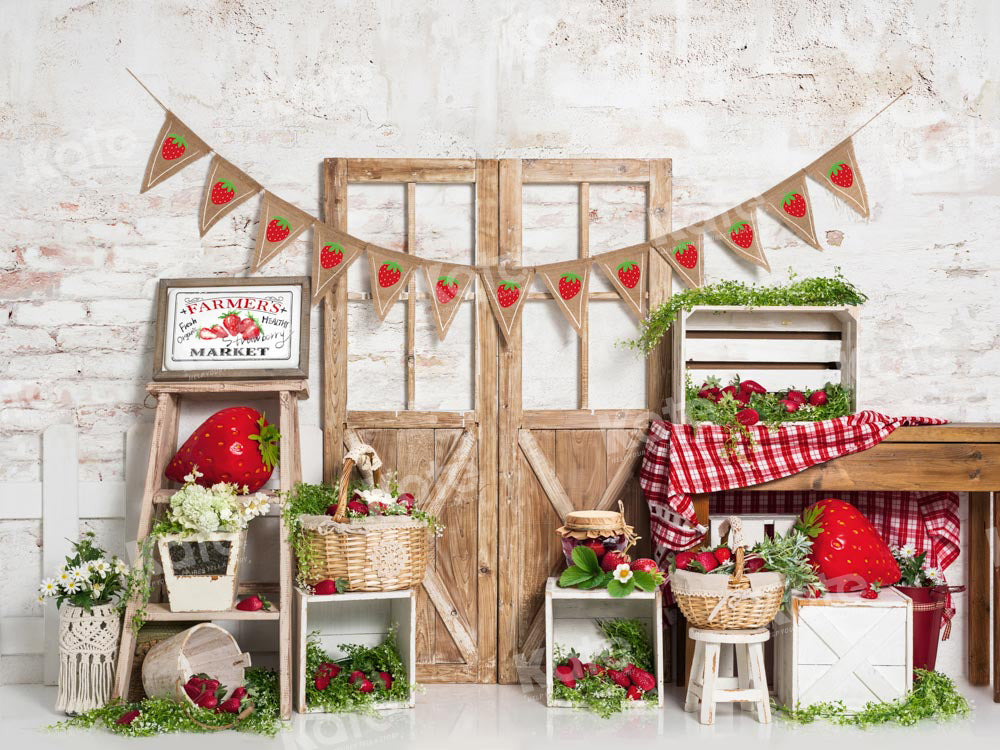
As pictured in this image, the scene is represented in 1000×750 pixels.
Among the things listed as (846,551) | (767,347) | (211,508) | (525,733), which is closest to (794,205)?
(767,347)

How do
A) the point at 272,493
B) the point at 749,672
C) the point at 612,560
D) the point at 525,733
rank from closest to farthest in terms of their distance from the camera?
the point at 525,733 < the point at 749,672 < the point at 612,560 < the point at 272,493

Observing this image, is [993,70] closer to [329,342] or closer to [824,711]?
[824,711]

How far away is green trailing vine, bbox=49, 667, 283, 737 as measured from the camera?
2949mm

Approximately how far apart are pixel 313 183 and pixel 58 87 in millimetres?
1085

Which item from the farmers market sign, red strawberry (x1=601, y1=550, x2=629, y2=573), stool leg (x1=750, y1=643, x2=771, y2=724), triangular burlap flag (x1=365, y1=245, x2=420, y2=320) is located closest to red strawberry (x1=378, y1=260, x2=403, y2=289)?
triangular burlap flag (x1=365, y1=245, x2=420, y2=320)

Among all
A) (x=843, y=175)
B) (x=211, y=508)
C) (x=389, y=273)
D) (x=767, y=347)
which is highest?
(x=843, y=175)

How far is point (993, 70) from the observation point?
144 inches

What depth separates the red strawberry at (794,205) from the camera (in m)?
3.55

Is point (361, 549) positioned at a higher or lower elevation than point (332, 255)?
lower

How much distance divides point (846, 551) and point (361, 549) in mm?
1676

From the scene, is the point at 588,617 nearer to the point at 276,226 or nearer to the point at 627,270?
the point at 627,270

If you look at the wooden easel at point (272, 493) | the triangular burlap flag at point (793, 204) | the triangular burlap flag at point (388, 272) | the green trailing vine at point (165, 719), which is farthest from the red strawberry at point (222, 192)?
the triangular burlap flag at point (793, 204)

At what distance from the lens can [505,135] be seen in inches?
144

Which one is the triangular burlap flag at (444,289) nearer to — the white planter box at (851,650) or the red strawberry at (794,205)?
the red strawberry at (794,205)
